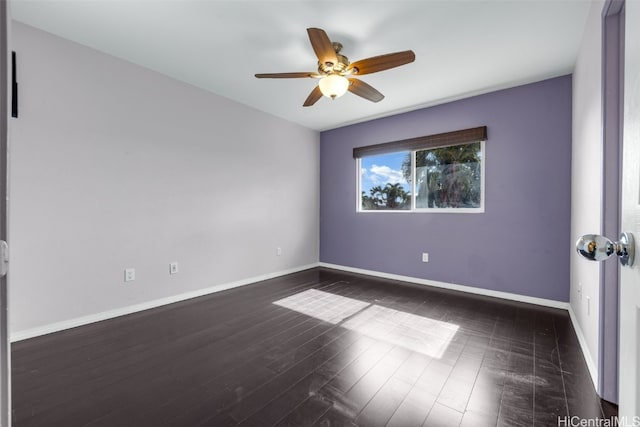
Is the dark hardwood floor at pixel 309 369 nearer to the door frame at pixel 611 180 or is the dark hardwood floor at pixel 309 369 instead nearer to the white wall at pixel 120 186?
the door frame at pixel 611 180

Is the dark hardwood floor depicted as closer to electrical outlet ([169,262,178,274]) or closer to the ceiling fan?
electrical outlet ([169,262,178,274])

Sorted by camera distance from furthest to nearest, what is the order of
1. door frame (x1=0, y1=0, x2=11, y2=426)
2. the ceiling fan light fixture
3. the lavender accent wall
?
the lavender accent wall, the ceiling fan light fixture, door frame (x1=0, y1=0, x2=11, y2=426)

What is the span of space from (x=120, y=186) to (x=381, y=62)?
256 cm

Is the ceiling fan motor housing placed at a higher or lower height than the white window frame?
higher

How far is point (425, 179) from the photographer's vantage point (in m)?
3.88

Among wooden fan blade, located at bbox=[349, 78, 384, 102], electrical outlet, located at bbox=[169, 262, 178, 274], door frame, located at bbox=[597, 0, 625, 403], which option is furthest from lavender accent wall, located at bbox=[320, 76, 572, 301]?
electrical outlet, located at bbox=[169, 262, 178, 274]

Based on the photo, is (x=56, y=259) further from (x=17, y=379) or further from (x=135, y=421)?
(x=135, y=421)

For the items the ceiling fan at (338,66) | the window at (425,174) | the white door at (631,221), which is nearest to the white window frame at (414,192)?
the window at (425,174)

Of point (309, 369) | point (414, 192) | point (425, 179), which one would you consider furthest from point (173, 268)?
point (425, 179)

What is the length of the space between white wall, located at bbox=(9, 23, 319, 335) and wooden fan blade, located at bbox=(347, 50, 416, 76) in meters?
1.98

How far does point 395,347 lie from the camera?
6.81 feet

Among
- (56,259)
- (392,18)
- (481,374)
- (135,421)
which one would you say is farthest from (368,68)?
(56,259)

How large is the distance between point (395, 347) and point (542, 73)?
3029 millimetres

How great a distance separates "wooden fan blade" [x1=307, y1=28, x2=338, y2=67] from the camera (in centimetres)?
182
